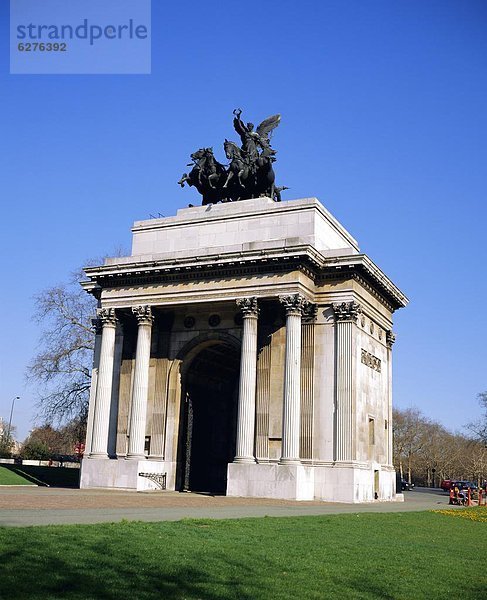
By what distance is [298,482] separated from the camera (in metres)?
35.3

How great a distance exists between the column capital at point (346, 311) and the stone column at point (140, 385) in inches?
418

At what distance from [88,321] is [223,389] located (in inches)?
668

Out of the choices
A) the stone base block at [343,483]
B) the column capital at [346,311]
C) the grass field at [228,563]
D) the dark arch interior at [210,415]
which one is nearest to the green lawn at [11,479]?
the dark arch interior at [210,415]

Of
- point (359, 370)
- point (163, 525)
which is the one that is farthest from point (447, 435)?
point (163, 525)

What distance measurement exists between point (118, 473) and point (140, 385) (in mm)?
4859

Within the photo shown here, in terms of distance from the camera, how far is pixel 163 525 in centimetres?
1741

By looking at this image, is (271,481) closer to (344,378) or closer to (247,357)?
(247,357)

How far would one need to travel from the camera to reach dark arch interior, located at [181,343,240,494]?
44.3 meters

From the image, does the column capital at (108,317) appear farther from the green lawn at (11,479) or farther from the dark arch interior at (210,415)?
the green lawn at (11,479)

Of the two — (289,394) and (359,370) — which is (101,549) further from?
(359,370)

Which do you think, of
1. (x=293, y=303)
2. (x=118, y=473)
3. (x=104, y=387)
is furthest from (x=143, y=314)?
(x=293, y=303)

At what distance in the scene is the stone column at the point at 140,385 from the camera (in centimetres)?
4031

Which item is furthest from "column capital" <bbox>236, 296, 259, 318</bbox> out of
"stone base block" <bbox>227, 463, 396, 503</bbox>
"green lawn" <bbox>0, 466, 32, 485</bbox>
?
"green lawn" <bbox>0, 466, 32, 485</bbox>

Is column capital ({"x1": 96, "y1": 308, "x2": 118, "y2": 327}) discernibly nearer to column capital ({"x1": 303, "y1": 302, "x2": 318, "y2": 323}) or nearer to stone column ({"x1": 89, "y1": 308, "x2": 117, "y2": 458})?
stone column ({"x1": 89, "y1": 308, "x2": 117, "y2": 458})
